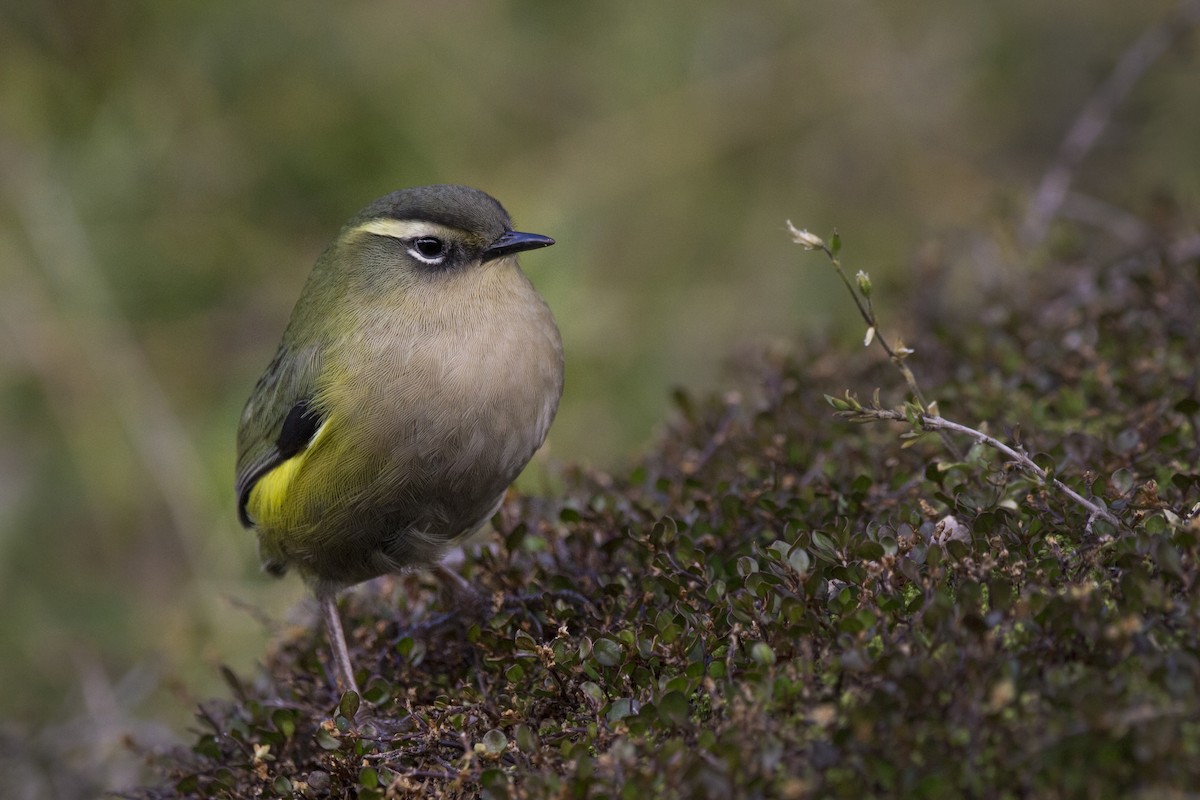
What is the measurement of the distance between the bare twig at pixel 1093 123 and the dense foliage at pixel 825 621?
112 centimetres

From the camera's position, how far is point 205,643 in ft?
21.2

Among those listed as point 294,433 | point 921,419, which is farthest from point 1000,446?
point 294,433

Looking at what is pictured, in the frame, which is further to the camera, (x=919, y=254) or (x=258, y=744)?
(x=919, y=254)

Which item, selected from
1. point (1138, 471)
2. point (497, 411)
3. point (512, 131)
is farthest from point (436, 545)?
point (512, 131)

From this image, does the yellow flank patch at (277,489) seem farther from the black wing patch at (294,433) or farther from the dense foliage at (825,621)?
the dense foliage at (825,621)

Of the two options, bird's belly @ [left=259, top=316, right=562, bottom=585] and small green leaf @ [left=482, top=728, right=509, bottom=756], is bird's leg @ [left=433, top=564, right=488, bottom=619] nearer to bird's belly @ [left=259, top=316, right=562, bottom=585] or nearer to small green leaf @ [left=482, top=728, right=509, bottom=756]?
bird's belly @ [left=259, top=316, right=562, bottom=585]

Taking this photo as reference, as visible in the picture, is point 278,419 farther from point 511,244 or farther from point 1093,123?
point 1093,123

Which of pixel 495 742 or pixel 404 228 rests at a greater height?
pixel 404 228

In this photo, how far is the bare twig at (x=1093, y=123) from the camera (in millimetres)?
6238

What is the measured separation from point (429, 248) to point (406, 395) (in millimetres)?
702

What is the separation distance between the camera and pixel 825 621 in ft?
9.50

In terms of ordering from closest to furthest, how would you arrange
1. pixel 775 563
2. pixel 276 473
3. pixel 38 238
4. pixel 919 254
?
pixel 775 563 < pixel 276 473 < pixel 919 254 < pixel 38 238

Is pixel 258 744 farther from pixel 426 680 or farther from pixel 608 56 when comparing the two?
pixel 608 56

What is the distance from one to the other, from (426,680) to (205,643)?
309 centimetres
